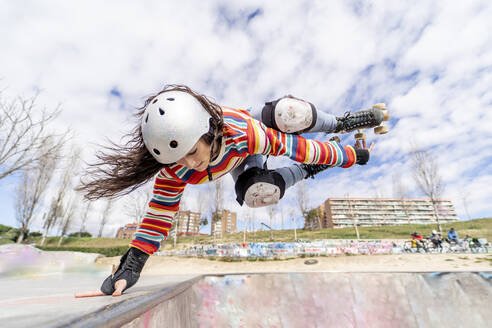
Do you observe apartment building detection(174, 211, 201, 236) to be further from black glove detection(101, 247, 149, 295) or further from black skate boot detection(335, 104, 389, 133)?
black skate boot detection(335, 104, 389, 133)

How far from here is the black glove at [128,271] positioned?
1.12 m

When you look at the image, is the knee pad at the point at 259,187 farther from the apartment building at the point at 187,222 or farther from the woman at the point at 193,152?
the apartment building at the point at 187,222

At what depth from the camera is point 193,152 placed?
1280 millimetres

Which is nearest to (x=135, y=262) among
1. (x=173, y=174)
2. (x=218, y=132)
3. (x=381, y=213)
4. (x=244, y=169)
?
(x=173, y=174)

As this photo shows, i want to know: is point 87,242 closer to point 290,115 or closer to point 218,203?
point 218,203

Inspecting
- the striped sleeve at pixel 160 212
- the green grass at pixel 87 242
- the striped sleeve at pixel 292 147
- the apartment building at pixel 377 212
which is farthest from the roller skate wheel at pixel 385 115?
the apartment building at pixel 377 212

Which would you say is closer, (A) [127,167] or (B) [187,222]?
(A) [127,167]

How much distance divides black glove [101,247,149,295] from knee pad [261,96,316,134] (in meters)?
1.20

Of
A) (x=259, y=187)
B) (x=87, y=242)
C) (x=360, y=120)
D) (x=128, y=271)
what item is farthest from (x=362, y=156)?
(x=87, y=242)

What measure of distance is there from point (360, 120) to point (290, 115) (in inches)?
30.0

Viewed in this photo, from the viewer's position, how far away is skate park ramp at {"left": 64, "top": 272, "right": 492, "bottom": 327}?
155cm

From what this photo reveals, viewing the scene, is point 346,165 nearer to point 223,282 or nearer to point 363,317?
point 363,317

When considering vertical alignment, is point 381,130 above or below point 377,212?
below

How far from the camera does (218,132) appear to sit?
138cm
